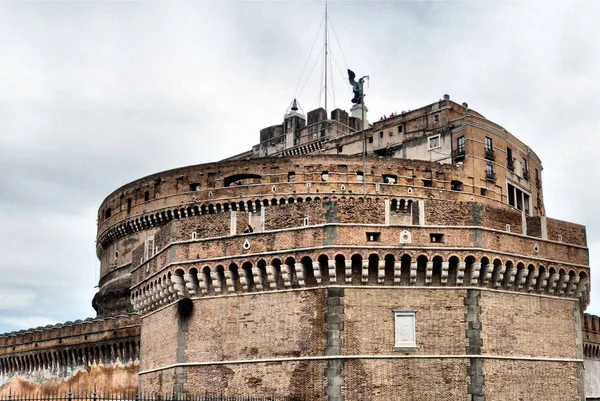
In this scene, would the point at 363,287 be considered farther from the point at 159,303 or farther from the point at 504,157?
the point at 504,157

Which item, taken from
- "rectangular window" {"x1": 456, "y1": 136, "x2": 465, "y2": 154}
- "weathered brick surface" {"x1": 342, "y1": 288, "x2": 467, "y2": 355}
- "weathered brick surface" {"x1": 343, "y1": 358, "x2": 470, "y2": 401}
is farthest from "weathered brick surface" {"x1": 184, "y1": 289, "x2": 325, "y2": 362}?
"rectangular window" {"x1": 456, "y1": 136, "x2": 465, "y2": 154}

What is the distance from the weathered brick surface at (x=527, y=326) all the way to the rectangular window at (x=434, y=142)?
89.1 ft

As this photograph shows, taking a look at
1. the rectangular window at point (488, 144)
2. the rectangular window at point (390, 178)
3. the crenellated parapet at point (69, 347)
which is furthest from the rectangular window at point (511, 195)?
the crenellated parapet at point (69, 347)

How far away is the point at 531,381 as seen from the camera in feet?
81.1

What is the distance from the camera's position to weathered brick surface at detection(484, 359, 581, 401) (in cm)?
2391

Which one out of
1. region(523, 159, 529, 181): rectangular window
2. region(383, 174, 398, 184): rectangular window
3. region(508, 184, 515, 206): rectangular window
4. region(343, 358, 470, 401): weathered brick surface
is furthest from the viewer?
region(523, 159, 529, 181): rectangular window

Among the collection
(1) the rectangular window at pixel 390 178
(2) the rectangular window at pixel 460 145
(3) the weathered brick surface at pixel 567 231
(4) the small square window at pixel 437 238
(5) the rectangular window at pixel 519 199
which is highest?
(2) the rectangular window at pixel 460 145

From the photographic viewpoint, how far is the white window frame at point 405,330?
23.7 metres

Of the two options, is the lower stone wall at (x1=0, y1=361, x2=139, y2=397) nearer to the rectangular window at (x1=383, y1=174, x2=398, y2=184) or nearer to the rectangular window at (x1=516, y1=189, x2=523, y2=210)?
the rectangular window at (x1=383, y1=174, x2=398, y2=184)

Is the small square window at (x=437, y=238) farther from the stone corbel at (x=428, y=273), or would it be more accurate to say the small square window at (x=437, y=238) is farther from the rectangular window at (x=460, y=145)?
the rectangular window at (x=460, y=145)

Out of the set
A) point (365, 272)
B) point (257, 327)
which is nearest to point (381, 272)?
point (365, 272)

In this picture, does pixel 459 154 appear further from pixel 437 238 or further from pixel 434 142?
pixel 437 238

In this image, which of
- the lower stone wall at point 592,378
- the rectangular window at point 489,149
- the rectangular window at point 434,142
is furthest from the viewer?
the rectangular window at point 434,142

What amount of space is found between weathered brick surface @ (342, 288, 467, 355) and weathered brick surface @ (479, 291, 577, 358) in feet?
2.75
